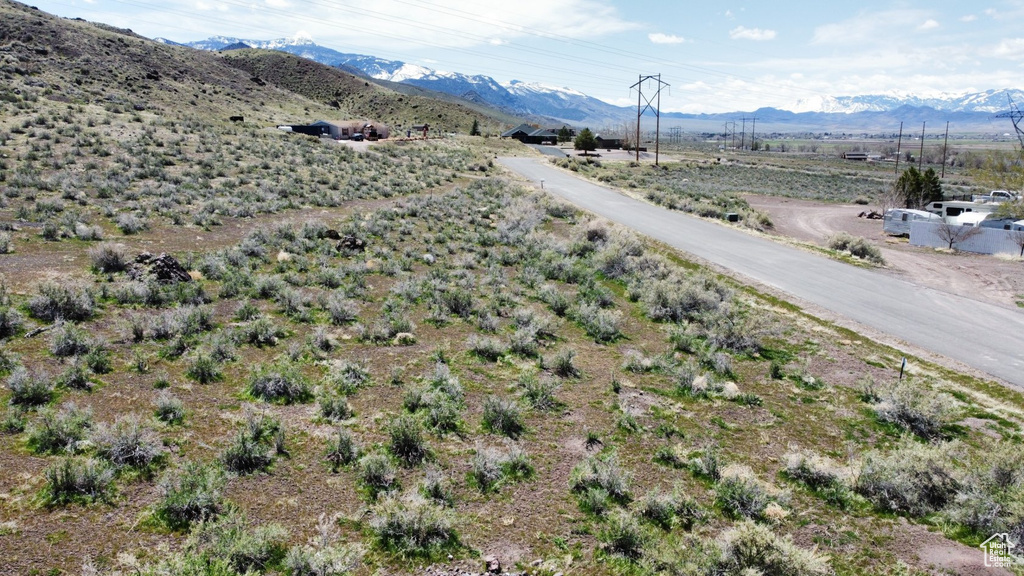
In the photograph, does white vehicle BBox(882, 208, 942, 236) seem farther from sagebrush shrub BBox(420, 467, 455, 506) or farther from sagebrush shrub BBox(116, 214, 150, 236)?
sagebrush shrub BBox(116, 214, 150, 236)

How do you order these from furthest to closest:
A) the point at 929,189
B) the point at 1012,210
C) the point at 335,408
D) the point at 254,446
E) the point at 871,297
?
the point at 929,189 < the point at 1012,210 < the point at 871,297 < the point at 335,408 < the point at 254,446

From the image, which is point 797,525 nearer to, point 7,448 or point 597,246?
point 7,448

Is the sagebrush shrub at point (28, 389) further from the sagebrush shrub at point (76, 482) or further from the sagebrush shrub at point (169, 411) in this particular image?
the sagebrush shrub at point (76, 482)

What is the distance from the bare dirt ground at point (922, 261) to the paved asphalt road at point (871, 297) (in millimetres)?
2334

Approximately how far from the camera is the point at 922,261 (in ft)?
95.7

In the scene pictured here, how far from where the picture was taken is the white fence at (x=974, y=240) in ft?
101

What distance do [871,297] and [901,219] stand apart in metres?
24.5

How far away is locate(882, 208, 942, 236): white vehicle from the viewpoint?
3784cm

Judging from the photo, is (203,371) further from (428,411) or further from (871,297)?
(871,297)

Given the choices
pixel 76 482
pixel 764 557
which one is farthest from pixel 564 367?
pixel 76 482

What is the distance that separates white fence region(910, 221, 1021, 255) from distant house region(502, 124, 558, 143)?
86674mm

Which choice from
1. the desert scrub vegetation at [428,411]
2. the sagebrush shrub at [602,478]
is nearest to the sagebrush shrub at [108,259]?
the desert scrub vegetation at [428,411]

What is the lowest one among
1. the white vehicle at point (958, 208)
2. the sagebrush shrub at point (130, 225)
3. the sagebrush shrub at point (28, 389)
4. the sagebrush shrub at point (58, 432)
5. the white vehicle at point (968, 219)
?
the sagebrush shrub at point (58, 432)

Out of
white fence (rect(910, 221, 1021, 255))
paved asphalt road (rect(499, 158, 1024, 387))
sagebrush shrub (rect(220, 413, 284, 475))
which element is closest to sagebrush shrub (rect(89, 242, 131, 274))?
sagebrush shrub (rect(220, 413, 284, 475))
